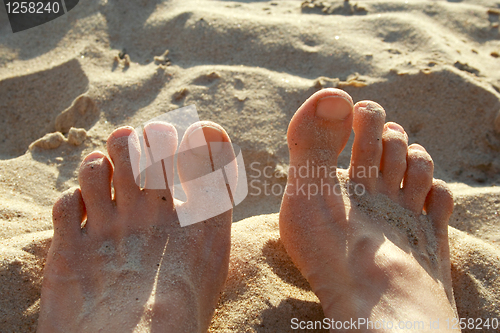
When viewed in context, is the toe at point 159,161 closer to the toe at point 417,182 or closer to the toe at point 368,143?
the toe at point 368,143

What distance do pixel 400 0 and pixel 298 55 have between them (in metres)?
1.03

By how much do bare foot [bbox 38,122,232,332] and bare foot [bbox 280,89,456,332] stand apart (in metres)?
0.32

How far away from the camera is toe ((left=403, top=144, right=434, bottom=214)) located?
175 cm

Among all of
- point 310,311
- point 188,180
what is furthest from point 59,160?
point 310,311

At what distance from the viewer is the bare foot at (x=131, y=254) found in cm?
134

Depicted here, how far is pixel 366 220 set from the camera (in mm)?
1621

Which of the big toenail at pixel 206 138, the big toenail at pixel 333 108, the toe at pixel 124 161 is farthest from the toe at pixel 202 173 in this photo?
the big toenail at pixel 333 108

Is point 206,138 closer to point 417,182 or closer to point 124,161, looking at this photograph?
point 124,161

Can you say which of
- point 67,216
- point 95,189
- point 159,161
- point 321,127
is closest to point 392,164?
point 321,127

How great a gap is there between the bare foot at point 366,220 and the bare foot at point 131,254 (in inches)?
12.6

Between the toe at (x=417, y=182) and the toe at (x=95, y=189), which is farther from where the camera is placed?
the toe at (x=417, y=182)

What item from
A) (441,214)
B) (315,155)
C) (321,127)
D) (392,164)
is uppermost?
(321,127)

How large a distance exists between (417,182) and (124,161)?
1.22 m

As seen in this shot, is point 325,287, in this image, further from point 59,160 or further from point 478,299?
point 59,160
